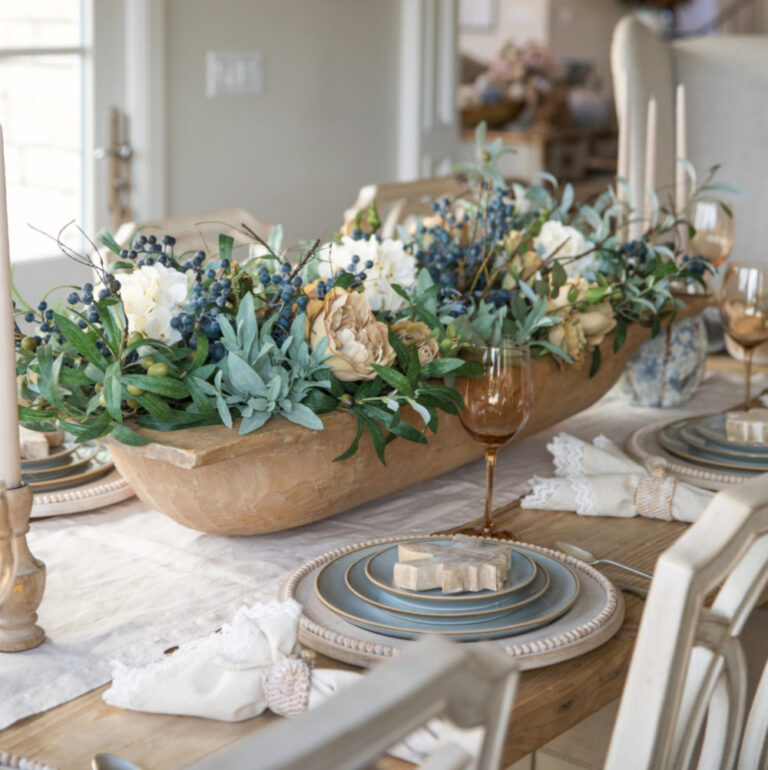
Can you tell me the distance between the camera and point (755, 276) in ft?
5.17

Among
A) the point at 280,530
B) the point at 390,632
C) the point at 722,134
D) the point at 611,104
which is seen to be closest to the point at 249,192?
the point at 722,134

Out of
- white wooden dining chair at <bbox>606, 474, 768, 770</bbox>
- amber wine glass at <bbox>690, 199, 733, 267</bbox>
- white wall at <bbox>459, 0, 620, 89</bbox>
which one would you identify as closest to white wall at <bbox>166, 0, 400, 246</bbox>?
amber wine glass at <bbox>690, 199, 733, 267</bbox>

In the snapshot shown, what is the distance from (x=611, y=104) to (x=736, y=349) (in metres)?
5.35

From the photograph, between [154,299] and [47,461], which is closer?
[154,299]

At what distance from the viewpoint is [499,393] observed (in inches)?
43.8

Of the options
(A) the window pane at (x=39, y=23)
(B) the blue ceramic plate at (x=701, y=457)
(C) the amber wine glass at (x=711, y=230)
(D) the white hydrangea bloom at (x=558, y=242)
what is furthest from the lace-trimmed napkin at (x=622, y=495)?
(A) the window pane at (x=39, y=23)

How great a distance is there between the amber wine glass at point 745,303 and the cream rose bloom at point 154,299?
84cm

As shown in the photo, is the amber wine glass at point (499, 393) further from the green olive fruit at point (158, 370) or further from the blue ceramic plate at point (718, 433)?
the blue ceramic plate at point (718, 433)

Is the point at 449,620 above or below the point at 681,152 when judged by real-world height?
below

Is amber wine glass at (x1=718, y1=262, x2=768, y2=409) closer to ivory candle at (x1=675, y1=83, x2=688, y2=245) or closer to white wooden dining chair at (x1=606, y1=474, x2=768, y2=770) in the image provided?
ivory candle at (x1=675, y1=83, x2=688, y2=245)

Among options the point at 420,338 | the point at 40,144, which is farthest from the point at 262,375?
the point at 40,144

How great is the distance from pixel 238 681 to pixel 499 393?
41 centimetres

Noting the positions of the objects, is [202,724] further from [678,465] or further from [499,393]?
[678,465]

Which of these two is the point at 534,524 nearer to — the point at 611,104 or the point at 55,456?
the point at 55,456
